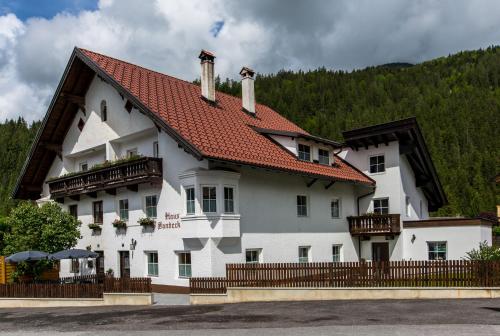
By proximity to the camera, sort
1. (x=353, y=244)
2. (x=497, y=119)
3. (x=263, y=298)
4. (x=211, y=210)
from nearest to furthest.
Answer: (x=263, y=298) → (x=211, y=210) → (x=353, y=244) → (x=497, y=119)

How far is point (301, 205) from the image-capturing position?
26828mm

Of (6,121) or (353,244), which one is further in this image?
(6,121)

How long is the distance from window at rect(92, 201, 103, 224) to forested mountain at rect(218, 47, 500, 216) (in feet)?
245

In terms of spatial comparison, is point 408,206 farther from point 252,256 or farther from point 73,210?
point 73,210

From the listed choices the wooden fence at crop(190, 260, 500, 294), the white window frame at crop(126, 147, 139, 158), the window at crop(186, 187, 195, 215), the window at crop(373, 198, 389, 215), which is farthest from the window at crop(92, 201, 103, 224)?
the window at crop(373, 198, 389, 215)

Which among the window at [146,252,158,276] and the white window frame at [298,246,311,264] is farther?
the white window frame at [298,246,311,264]

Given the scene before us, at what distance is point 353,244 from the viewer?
3020cm

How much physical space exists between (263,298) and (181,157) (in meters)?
7.45

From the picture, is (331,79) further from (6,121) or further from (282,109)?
(6,121)

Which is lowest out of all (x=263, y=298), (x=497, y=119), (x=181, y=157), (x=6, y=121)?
(x=263, y=298)

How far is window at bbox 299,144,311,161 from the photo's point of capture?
28.4 metres

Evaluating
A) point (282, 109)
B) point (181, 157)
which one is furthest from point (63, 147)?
point (282, 109)

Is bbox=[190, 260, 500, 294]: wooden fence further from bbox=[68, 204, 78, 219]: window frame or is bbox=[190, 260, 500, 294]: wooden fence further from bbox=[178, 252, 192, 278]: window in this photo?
bbox=[68, 204, 78, 219]: window frame

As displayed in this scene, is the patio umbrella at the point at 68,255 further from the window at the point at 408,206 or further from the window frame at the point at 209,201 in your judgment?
the window at the point at 408,206
